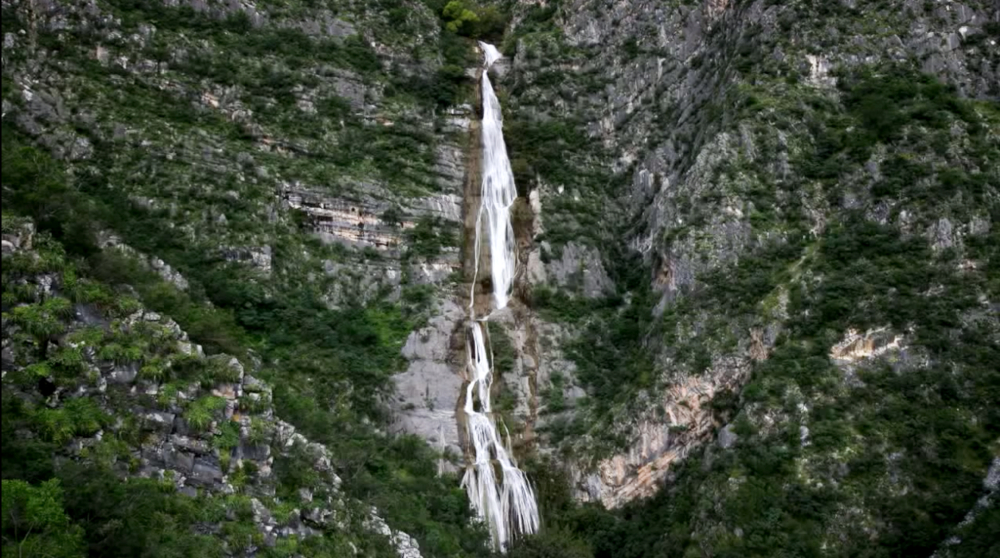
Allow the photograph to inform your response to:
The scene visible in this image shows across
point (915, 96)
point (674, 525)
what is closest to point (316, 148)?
point (674, 525)

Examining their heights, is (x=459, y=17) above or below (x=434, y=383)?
above

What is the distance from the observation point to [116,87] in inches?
1662

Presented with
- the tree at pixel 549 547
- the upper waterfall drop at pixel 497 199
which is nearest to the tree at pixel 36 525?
the tree at pixel 549 547

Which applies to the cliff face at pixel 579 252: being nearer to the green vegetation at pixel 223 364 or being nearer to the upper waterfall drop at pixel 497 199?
the green vegetation at pixel 223 364

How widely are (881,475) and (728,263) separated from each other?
485 inches

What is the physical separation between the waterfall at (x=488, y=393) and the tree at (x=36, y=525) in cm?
2001

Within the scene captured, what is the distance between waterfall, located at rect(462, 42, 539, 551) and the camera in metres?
38.2

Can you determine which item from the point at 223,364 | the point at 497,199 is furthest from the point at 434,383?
the point at 223,364

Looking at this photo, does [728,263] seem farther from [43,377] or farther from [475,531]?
[43,377]

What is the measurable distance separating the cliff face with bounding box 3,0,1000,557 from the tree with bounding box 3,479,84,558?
157 inches

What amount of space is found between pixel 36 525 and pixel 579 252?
1271 inches

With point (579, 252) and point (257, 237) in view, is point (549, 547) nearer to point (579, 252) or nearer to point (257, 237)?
point (579, 252)

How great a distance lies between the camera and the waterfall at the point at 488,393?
3816cm

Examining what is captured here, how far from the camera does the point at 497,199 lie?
1950 inches
